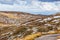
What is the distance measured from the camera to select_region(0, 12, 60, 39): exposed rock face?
150 cm

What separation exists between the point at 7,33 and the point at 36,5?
1.57 feet

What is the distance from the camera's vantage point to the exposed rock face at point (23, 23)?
150 centimetres

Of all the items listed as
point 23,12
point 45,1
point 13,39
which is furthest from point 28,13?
point 13,39

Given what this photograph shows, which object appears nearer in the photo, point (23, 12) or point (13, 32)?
point (13, 32)

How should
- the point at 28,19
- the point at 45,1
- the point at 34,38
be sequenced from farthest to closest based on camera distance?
the point at 45,1, the point at 28,19, the point at 34,38

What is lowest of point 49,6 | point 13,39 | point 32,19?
point 13,39

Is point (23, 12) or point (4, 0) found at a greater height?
point (4, 0)

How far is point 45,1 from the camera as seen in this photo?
1.72m

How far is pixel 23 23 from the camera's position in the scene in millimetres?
1569

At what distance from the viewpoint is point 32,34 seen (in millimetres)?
1480

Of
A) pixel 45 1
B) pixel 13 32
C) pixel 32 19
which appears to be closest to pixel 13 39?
pixel 13 32

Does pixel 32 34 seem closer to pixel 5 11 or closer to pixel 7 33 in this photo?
pixel 7 33

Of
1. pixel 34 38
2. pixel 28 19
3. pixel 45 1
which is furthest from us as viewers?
pixel 45 1

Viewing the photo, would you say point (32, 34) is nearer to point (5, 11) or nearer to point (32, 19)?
point (32, 19)
